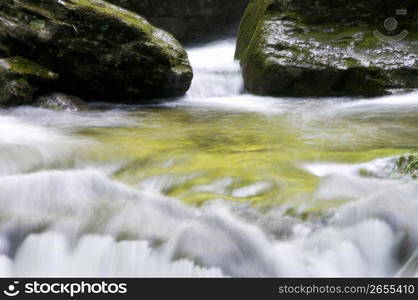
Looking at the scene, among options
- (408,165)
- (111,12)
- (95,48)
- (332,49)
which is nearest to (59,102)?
(95,48)

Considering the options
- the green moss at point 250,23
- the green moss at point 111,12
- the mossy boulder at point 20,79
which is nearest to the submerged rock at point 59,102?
the mossy boulder at point 20,79

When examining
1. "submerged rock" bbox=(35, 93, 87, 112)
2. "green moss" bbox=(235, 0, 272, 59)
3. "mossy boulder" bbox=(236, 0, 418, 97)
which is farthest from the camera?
"green moss" bbox=(235, 0, 272, 59)

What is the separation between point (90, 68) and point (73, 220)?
3975 mm

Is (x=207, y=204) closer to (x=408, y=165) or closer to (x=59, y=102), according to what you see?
(x=408, y=165)

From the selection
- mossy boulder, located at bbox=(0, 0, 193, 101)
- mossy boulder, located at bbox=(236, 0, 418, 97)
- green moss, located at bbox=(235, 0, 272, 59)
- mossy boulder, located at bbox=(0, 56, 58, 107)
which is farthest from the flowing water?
green moss, located at bbox=(235, 0, 272, 59)

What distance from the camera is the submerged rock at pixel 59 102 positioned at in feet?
20.2

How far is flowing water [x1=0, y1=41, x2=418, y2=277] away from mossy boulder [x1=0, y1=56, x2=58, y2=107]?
122 centimetres

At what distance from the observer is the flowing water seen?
8.74 feet

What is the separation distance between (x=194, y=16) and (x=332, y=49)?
642 centimetres

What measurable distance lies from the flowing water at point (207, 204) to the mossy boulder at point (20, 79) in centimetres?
122

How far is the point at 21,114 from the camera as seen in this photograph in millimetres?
5781

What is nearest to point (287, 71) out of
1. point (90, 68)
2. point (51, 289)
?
point (90, 68)

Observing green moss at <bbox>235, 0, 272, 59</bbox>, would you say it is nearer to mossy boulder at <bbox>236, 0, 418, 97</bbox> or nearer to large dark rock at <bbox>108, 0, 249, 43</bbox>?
mossy boulder at <bbox>236, 0, 418, 97</bbox>

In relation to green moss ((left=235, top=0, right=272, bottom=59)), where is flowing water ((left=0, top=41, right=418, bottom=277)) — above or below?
above
